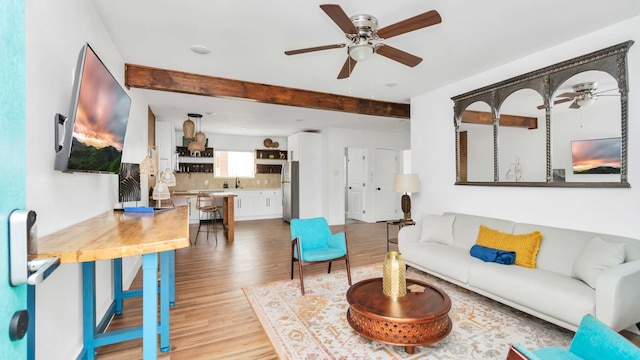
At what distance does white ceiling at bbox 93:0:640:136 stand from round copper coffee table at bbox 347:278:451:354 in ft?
7.44

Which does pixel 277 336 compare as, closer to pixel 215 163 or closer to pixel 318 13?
pixel 318 13

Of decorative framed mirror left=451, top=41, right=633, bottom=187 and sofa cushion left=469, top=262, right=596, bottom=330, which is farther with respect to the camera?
decorative framed mirror left=451, top=41, right=633, bottom=187

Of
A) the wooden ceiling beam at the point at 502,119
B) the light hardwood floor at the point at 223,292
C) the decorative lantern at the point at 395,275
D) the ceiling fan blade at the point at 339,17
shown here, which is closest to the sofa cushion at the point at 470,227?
the wooden ceiling beam at the point at 502,119

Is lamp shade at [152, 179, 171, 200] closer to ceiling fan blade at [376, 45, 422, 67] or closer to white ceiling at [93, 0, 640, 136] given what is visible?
white ceiling at [93, 0, 640, 136]

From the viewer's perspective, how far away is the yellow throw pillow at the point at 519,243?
2.80 meters

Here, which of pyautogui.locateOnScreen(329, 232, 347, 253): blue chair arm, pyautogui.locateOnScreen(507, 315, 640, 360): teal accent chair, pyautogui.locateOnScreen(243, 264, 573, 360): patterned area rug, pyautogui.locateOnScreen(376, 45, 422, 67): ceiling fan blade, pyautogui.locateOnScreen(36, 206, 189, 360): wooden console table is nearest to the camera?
pyautogui.locateOnScreen(507, 315, 640, 360): teal accent chair

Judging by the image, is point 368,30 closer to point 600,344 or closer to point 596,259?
point 600,344

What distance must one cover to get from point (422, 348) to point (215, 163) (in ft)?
24.9

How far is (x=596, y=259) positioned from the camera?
2309 millimetres

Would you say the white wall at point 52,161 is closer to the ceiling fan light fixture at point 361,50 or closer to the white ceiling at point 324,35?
the white ceiling at point 324,35

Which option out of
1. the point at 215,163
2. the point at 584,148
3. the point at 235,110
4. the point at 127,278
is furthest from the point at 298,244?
the point at 215,163

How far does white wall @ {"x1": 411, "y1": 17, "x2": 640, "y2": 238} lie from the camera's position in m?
2.46

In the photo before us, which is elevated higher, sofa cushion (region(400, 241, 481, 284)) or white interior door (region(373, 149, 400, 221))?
white interior door (region(373, 149, 400, 221))

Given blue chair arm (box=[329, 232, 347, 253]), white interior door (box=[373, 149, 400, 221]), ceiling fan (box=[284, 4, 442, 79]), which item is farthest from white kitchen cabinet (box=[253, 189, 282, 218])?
ceiling fan (box=[284, 4, 442, 79])
